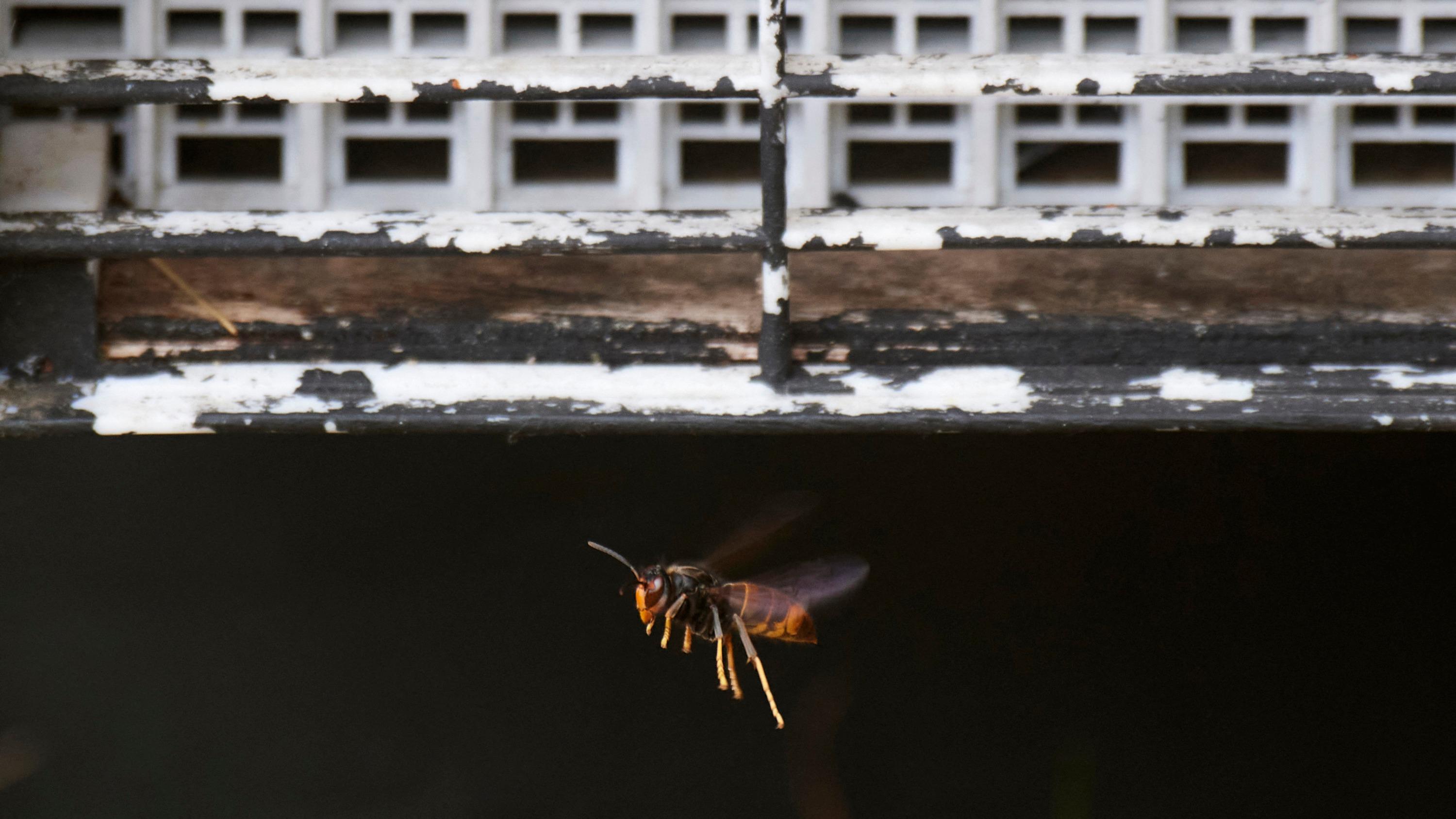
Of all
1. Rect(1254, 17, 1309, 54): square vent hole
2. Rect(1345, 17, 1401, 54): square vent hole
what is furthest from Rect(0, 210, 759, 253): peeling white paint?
Rect(1345, 17, 1401, 54): square vent hole

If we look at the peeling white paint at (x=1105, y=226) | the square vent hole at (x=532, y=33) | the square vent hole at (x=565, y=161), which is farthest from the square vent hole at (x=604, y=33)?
the peeling white paint at (x=1105, y=226)

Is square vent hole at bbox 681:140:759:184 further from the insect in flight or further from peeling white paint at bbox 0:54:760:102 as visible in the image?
the insect in flight

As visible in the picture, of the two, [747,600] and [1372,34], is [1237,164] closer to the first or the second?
[1372,34]

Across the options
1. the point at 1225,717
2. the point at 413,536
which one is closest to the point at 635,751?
the point at 413,536

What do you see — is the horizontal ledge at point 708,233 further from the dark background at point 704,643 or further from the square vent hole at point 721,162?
the dark background at point 704,643

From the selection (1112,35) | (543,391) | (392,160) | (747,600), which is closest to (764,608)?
(747,600)
